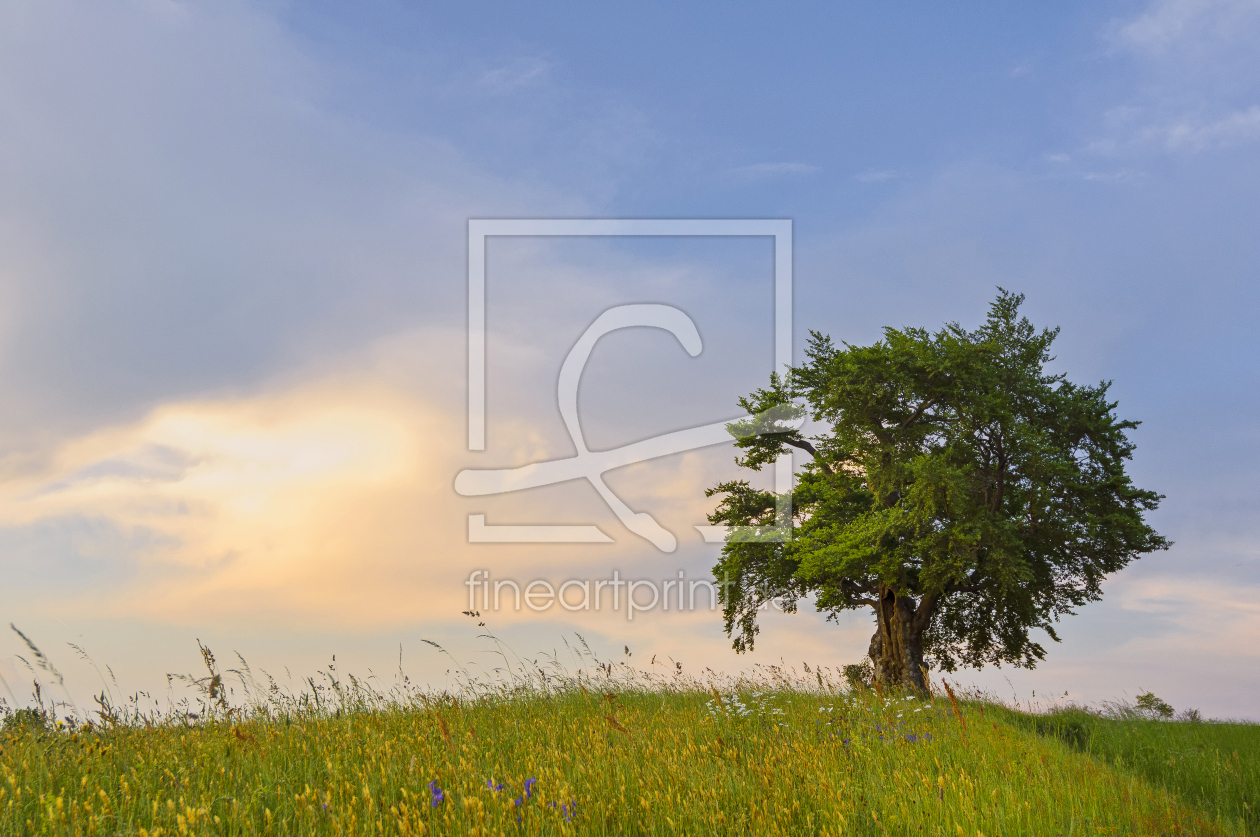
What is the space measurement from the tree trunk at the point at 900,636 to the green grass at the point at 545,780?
1375cm

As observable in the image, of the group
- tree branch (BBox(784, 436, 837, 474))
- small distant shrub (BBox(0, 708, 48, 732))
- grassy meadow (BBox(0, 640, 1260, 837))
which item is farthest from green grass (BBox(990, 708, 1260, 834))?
small distant shrub (BBox(0, 708, 48, 732))

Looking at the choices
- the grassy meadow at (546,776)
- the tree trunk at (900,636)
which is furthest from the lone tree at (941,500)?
the grassy meadow at (546,776)

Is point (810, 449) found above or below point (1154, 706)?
above

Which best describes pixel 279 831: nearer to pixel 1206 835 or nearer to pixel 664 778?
pixel 664 778

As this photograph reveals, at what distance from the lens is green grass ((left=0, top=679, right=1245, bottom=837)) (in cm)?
466

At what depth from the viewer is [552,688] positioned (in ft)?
37.0

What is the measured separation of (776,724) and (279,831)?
5551 mm

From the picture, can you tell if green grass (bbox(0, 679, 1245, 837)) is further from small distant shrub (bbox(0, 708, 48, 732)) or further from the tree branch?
the tree branch

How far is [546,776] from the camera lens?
545 cm

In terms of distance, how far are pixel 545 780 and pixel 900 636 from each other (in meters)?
19.3

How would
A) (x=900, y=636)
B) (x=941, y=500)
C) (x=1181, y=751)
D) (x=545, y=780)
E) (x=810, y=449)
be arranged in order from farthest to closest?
(x=810, y=449)
(x=900, y=636)
(x=941, y=500)
(x=1181, y=751)
(x=545, y=780)

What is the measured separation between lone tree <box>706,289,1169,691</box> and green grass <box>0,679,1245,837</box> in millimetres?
11283

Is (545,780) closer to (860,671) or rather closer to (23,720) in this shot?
(23,720)

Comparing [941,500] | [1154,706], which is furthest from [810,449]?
[1154,706]
